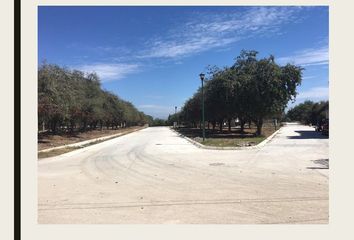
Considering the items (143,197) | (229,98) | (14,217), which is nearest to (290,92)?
(229,98)

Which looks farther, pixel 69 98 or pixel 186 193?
pixel 69 98

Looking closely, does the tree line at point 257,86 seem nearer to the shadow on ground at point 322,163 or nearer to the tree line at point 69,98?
the tree line at point 69,98

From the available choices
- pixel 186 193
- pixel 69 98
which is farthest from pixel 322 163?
pixel 69 98

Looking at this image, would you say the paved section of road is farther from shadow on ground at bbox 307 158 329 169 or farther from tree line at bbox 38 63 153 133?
tree line at bbox 38 63 153 133

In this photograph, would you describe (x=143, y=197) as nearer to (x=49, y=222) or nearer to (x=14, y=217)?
(x=49, y=222)

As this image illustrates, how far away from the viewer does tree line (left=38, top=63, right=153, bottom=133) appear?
Answer: 32438mm

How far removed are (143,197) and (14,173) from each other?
5.68 meters

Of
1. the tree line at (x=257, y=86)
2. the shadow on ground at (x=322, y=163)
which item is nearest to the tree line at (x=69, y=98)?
the tree line at (x=257, y=86)

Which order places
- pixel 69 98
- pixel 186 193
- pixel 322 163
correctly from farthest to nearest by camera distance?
pixel 69 98
pixel 322 163
pixel 186 193

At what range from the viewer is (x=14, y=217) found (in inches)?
151

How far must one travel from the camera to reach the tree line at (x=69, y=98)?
1277 inches

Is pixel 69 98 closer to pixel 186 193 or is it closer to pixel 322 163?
pixel 322 163

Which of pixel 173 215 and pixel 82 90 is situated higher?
pixel 82 90

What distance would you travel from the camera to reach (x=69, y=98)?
36312 millimetres
